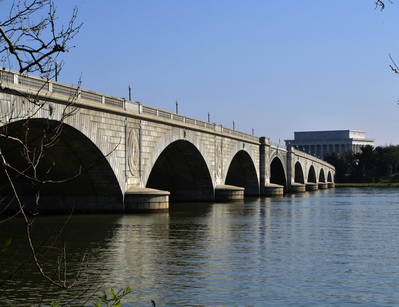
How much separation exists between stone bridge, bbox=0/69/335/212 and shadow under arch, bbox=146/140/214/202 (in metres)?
0.09

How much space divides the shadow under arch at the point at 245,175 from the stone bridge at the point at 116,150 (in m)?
10.8

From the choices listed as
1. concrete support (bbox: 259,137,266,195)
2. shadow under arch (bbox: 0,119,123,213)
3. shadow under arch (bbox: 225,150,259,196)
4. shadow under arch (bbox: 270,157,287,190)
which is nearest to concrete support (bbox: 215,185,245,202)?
shadow under arch (bbox: 225,150,259,196)

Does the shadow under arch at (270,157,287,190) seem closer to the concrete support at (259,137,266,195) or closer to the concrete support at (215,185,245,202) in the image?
the concrete support at (259,137,266,195)

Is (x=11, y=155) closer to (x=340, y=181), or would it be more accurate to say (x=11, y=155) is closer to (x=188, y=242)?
(x=188, y=242)

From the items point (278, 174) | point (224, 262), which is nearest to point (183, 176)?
point (224, 262)

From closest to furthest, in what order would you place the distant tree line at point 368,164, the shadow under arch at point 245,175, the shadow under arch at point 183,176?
1. the shadow under arch at point 183,176
2. the shadow under arch at point 245,175
3. the distant tree line at point 368,164

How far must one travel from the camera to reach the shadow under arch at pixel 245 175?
251ft

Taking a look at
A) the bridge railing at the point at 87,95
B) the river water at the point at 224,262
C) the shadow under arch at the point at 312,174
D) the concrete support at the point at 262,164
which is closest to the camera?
the river water at the point at 224,262

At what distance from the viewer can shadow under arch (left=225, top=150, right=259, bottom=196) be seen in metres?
76.5

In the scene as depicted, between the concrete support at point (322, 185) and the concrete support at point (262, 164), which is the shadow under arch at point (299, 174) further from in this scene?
the concrete support at point (262, 164)

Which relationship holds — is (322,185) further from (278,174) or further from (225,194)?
(225,194)

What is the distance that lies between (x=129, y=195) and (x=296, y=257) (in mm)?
19801

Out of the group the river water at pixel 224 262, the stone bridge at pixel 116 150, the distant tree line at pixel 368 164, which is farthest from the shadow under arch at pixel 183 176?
the distant tree line at pixel 368 164

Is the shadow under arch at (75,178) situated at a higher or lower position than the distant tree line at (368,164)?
lower
